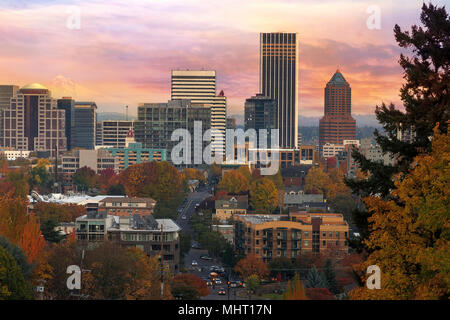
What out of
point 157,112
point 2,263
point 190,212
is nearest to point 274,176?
point 190,212

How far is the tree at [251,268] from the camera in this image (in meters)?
32.9

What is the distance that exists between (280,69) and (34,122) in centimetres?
5095

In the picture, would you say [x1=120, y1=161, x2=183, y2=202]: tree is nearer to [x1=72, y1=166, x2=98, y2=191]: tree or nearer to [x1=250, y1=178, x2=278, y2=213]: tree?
[x1=250, y1=178, x2=278, y2=213]: tree

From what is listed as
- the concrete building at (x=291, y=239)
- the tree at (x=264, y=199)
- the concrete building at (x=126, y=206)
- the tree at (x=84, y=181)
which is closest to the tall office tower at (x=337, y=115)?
the tree at (x=84, y=181)

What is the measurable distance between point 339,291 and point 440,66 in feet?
50.5

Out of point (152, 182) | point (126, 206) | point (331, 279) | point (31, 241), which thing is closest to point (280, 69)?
point (152, 182)

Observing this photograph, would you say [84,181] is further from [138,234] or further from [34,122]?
[34,122]

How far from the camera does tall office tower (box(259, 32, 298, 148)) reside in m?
166

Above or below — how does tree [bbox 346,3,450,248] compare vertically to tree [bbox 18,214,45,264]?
above

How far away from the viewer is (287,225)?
125 feet

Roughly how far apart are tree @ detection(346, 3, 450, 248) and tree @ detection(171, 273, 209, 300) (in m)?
11.8

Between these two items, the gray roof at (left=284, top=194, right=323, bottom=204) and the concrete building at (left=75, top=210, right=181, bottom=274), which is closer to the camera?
the concrete building at (left=75, top=210, right=181, bottom=274)

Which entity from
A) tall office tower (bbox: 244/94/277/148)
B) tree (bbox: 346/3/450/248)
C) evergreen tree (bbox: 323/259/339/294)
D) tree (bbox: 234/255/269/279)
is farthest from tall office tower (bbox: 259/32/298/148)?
tree (bbox: 346/3/450/248)

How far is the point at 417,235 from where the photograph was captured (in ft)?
34.7
